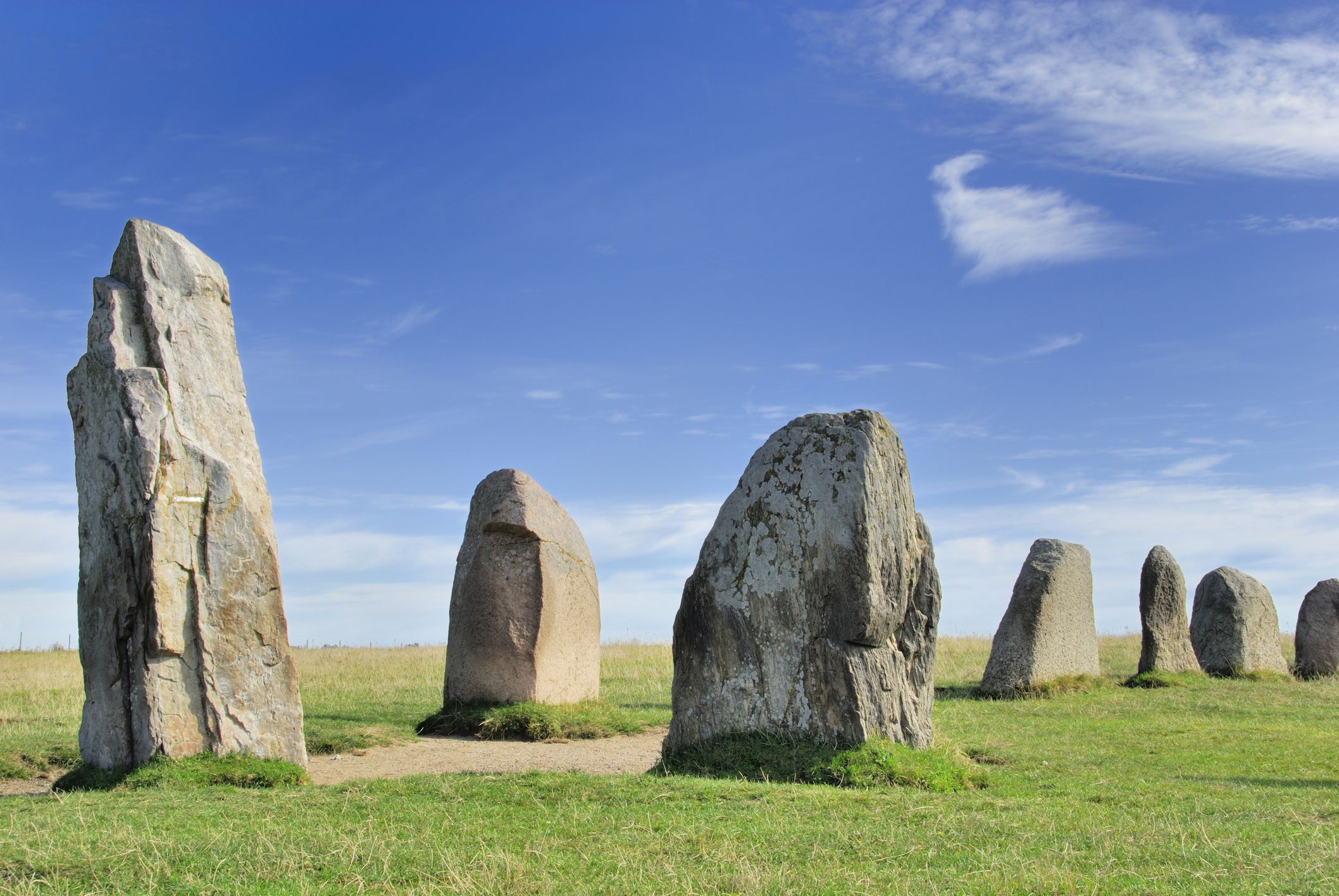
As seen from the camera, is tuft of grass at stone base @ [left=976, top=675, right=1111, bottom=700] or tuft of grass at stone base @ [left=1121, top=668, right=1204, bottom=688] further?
tuft of grass at stone base @ [left=1121, top=668, right=1204, bottom=688]

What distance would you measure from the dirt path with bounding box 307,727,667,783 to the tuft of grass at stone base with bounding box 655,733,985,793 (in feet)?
4.25

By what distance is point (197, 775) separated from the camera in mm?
→ 10148

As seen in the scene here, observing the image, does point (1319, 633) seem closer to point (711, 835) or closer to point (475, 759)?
point (475, 759)

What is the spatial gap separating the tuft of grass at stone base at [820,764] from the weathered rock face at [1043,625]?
973 centimetres

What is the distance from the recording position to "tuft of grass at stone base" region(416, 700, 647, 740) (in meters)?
15.3

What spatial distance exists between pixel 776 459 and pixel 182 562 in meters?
5.74

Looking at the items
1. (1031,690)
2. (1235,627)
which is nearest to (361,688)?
(1031,690)

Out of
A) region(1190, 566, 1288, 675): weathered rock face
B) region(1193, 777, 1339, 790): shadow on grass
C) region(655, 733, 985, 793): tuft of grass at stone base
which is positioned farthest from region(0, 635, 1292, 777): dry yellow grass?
region(1193, 777, 1339, 790): shadow on grass

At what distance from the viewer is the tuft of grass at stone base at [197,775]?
33.0 feet

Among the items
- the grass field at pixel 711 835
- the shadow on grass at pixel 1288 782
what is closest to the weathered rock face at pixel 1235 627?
the grass field at pixel 711 835

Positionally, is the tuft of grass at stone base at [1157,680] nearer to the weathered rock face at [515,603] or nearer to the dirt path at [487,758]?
the dirt path at [487,758]

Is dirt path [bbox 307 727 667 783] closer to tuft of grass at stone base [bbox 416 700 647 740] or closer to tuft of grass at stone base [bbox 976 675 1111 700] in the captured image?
tuft of grass at stone base [bbox 416 700 647 740]

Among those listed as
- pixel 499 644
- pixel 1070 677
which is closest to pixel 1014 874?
pixel 499 644

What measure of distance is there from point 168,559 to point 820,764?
6277mm
